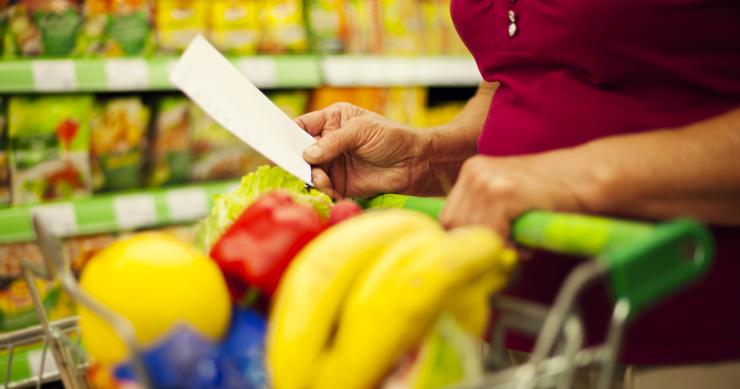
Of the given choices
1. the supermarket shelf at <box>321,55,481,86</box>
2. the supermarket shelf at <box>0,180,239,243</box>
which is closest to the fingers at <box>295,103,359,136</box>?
the supermarket shelf at <box>0,180,239,243</box>

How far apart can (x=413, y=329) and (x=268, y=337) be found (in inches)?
5.3

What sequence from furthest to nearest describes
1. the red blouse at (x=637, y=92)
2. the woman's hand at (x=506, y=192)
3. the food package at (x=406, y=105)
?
the food package at (x=406, y=105) → the red blouse at (x=637, y=92) → the woman's hand at (x=506, y=192)

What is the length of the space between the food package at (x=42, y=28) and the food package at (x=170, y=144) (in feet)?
1.25

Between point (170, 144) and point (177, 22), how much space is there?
0.41 m

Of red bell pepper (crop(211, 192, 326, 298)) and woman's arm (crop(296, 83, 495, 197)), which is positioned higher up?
red bell pepper (crop(211, 192, 326, 298))

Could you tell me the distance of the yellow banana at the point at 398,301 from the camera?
0.56m

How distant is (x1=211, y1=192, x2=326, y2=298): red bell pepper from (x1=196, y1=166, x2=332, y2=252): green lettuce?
9cm

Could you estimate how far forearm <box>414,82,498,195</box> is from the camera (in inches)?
48.1

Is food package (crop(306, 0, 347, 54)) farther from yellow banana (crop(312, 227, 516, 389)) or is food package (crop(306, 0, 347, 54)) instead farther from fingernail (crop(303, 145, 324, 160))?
yellow banana (crop(312, 227, 516, 389))

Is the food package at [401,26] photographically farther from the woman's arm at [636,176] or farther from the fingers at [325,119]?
the woman's arm at [636,176]

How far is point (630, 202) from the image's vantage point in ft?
2.49

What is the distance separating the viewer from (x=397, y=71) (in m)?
2.53

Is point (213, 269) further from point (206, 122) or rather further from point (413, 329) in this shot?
point (206, 122)

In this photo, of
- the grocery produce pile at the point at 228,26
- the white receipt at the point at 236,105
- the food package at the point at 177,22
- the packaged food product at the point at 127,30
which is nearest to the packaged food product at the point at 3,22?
the grocery produce pile at the point at 228,26
